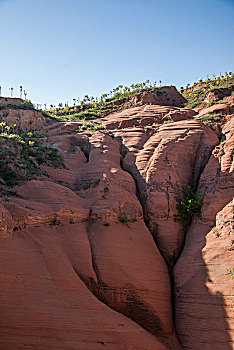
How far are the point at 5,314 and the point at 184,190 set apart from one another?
13.8 metres

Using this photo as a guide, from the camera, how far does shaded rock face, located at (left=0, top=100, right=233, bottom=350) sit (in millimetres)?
10453

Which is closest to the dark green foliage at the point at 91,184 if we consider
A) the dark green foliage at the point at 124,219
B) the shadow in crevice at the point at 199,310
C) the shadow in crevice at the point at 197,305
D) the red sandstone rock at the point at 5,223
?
the dark green foliage at the point at 124,219

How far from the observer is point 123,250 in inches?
608

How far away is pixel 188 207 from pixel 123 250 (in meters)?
5.52

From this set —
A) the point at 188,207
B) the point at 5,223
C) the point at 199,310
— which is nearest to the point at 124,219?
the point at 188,207

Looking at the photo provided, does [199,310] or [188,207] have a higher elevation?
[188,207]

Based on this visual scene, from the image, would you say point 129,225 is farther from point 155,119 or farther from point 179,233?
point 155,119

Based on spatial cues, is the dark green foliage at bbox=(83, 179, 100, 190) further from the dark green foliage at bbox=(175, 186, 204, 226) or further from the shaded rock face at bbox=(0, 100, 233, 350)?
the dark green foliage at bbox=(175, 186, 204, 226)

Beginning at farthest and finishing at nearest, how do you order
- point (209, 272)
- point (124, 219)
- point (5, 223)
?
1. point (124, 219)
2. point (209, 272)
3. point (5, 223)

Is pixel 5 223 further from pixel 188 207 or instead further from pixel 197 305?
pixel 188 207

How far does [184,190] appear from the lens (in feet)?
64.5

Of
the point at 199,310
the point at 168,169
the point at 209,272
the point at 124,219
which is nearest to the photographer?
the point at 199,310

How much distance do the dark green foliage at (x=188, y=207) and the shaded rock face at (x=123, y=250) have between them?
0.45 meters

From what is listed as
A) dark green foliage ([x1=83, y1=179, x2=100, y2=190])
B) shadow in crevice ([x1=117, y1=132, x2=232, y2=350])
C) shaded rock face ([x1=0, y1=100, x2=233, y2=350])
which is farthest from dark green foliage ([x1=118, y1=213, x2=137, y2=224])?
shadow in crevice ([x1=117, y1=132, x2=232, y2=350])
